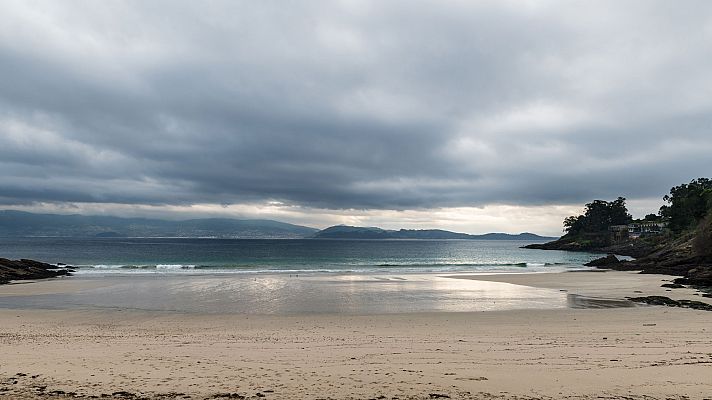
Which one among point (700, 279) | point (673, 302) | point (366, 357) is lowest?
point (673, 302)

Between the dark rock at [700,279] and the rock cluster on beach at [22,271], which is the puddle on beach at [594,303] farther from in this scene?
the rock cluster on beach at [22,271]

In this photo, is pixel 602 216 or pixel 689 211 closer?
pixel 689 211

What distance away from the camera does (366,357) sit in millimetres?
10359

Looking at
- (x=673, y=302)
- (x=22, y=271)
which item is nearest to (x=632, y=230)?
(x=673, y=302)

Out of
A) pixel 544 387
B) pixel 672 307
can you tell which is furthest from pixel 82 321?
pixel 672 307

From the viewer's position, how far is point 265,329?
14859mm

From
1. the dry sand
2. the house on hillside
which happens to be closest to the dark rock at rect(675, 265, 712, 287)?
the dry sand

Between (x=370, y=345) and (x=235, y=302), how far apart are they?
13.2 meters

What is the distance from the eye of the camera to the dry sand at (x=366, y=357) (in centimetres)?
805

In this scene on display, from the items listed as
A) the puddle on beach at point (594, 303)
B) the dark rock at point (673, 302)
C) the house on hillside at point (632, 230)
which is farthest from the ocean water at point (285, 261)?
the house on hillside at point (632, 230)

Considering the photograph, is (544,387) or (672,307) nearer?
(544,387)

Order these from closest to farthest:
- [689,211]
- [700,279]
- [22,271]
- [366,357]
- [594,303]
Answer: [366,357] < [594,303] < [700,279] < [22,271] < [689,211]

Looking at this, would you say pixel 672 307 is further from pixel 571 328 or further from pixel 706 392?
pixel 706 392

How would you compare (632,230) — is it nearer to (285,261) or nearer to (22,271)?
(285,261)
